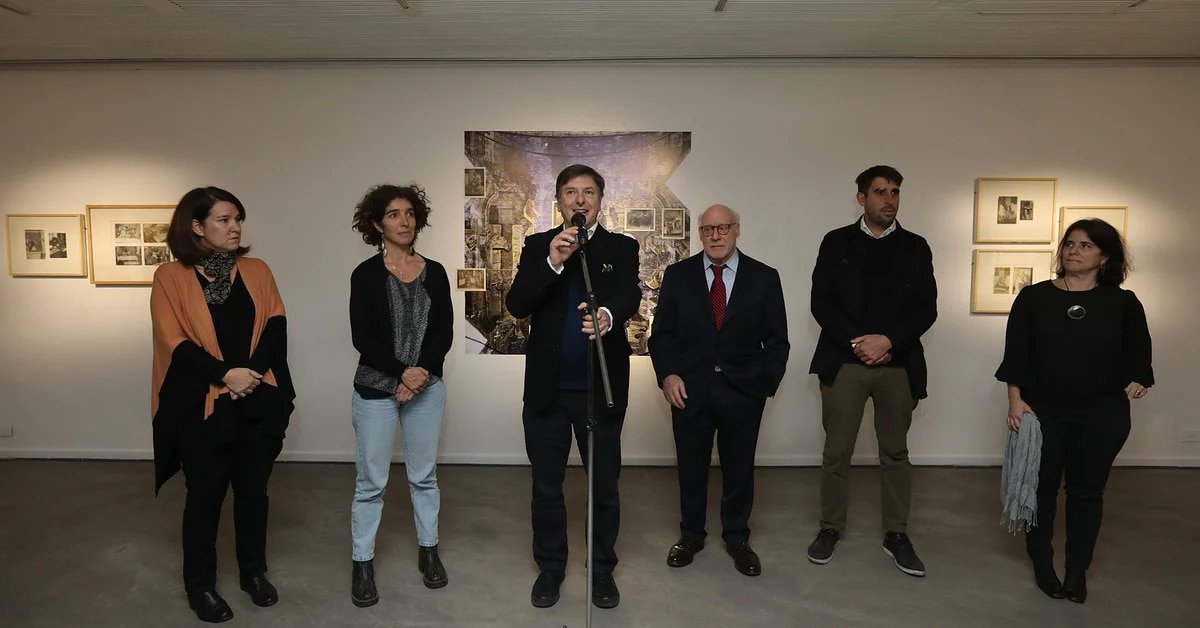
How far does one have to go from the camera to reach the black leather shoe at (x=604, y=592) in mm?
3486

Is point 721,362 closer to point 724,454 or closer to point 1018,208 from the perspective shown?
point 724,454

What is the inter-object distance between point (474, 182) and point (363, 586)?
10.4 ft

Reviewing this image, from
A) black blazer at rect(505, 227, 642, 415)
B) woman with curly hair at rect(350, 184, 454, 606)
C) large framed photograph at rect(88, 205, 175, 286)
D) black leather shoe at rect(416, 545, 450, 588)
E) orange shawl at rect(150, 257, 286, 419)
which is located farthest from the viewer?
large framed photograph at rect(88, 205, 175, 286)

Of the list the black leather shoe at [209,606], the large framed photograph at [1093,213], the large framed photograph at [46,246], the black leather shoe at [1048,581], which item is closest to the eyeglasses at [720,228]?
the black leather shoe at [1048,581]

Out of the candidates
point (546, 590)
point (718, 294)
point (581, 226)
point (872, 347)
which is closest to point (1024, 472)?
point (872, 347)

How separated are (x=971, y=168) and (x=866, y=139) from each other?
823 mm

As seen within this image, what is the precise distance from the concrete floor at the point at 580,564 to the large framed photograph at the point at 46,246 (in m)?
1.58

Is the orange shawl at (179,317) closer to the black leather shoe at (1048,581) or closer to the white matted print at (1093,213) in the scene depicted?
the black leather shoe at (1048,581)

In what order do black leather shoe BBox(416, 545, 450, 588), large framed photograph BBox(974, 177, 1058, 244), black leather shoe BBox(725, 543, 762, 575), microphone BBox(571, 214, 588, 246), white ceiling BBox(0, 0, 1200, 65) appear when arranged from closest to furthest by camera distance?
microphone BBox(571, 214, 588, 246), black leather shoe BBox(416, 545, 450, 588), black leather shoe BBox(725, 543, 762, 575), white ceiling BBox(0, 0, 1200, 65), large framed photograph BBox(974, 177, 1058, 244)

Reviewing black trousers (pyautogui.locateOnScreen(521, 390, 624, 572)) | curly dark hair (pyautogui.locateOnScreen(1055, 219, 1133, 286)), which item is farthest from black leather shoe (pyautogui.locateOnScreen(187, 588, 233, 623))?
curly dark hair (pyautogui.locateOnScreen(1055, 219, 1133, 286))

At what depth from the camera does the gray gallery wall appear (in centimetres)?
573

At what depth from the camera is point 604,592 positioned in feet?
11.5

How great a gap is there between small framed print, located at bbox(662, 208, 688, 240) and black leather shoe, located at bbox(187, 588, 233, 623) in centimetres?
372

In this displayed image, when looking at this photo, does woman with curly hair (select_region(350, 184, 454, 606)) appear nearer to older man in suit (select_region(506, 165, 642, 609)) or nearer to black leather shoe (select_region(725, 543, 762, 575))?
older man in suit (select_region(506, 165, 642, 609))
